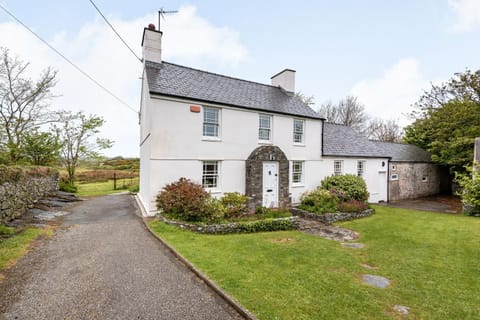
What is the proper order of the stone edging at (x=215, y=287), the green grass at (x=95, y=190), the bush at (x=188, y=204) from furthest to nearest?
the green grass at (x=95, y=190) → the bush at (x=188, y=204) → the stone edging at (x=215, y=287)

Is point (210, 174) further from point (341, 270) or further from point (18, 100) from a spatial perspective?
point (18, 100)

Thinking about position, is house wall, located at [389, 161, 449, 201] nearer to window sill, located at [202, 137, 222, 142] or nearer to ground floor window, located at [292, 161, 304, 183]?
ground floor window, located at [292, 161, 304, 183]

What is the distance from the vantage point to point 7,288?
4.24 m

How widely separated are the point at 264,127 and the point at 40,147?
62.2 feet

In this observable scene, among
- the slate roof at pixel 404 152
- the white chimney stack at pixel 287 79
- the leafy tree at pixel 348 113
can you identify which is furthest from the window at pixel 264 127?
the leafy tree at pixel 348 113

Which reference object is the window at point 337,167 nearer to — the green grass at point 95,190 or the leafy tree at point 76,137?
the green grass at point 95,190

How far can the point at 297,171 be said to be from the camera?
46.0 ft

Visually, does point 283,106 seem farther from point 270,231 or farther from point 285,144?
point 270,231

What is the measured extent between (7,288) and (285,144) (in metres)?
12.4

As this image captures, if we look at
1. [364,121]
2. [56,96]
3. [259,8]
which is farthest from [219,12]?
[364,121]

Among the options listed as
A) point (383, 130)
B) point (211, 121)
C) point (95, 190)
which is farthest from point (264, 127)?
point (383, 130)

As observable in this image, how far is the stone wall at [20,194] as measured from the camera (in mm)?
8102

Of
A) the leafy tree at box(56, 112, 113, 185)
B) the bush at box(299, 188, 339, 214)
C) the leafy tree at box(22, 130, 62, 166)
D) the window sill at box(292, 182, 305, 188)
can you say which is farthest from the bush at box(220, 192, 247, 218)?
the leafy tree at box(56, 112, 113, 185)

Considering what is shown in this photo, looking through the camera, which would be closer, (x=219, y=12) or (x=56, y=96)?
(x=219, y=12)
